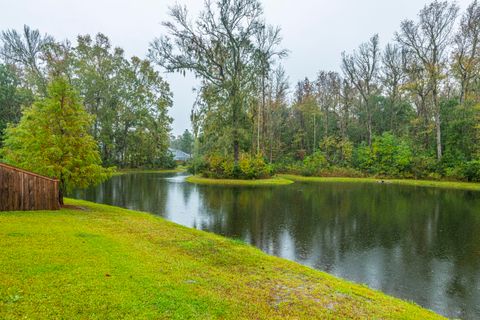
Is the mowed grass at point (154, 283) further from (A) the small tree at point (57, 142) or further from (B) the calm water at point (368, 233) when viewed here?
(A) the small tree at point (57, 142)

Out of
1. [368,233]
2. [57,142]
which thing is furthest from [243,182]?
[57,142]

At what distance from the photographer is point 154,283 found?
5.48 m

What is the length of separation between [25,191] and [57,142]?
231cm

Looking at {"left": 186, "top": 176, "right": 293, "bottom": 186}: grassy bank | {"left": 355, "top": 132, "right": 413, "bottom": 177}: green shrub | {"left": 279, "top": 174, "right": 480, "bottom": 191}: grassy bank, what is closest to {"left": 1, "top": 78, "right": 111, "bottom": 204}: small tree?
{"left": 186, "top": 176, "right": 293, "bottom": 186}: grassy bank

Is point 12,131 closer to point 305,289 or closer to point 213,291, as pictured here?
point 213,291

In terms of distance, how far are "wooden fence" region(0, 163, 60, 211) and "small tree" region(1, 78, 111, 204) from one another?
2.80 feet

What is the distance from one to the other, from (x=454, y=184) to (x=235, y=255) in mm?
32107

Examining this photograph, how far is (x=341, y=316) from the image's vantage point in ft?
16.6

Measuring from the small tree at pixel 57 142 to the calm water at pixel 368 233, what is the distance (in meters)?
4.81

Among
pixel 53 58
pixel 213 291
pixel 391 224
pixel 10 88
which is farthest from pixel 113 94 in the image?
pixel 213 291

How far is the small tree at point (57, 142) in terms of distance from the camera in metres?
12.4

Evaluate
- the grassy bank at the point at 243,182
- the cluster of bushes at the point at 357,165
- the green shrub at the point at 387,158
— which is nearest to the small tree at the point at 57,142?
the grassy bank at the point at 243,182

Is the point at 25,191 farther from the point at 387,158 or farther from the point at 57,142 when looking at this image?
the point at 387,158

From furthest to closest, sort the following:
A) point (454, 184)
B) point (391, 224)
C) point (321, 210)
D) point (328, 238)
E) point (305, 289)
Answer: point (454, 184) < point (321, 210) < point (391, 224) < point (328, 238) < point (305, 289)
